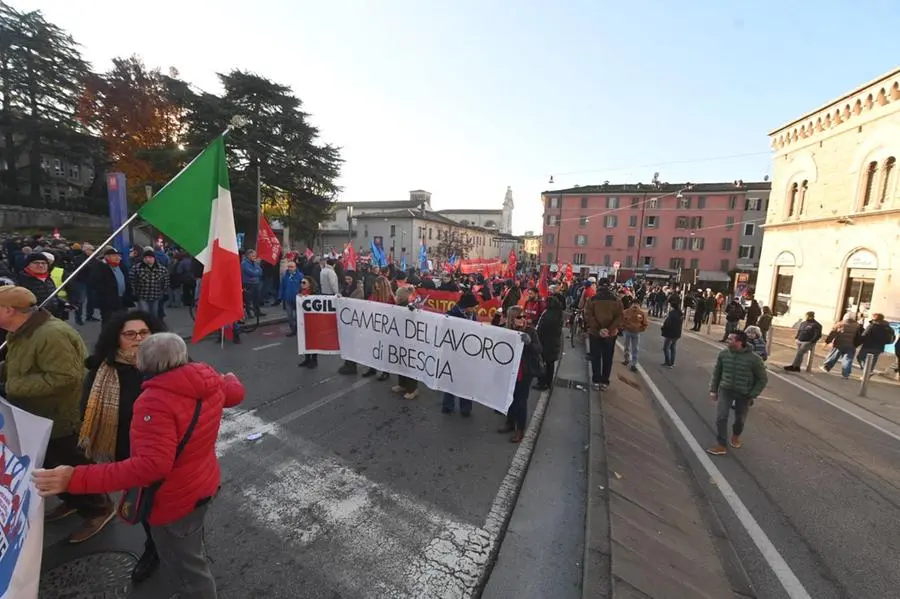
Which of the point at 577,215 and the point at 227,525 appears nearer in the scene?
the point at 227,525

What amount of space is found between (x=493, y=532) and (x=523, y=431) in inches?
82.7

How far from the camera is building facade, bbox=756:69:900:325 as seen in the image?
15508 millimetres

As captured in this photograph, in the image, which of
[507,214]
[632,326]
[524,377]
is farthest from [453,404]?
[507,214]

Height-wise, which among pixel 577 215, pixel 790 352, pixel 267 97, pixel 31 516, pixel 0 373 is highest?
pixel 267 97

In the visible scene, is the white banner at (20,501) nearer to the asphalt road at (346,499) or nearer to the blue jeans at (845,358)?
the asphalt road at (346,499)

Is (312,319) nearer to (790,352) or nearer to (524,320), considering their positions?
(524,320)

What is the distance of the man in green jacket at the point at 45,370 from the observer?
2.82 m

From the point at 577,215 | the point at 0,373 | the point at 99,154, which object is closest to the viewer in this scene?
the point at 0,373

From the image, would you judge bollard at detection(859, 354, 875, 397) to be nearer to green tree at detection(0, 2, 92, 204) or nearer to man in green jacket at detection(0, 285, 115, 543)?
man in green jacket at detection(0, 285, 115, 543)

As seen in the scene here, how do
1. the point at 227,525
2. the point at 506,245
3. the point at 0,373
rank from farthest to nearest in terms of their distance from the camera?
the point at 506,245, the point at 227,525, the point at 0,373

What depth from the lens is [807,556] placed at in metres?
3.62

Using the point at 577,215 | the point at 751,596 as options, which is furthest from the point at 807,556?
the point at 577,215

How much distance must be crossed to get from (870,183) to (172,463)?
2447 centimetres

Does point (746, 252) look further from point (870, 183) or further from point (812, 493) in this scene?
point (812, 493)
